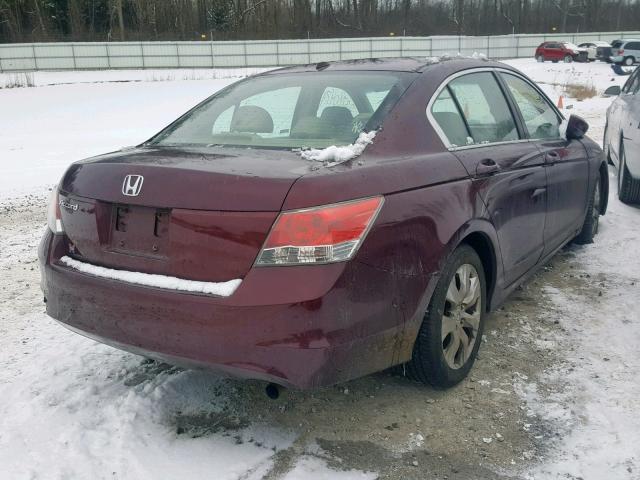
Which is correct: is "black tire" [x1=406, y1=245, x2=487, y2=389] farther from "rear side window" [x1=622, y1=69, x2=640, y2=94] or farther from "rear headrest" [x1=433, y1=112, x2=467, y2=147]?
"rear side window" [x1=622, y1=69, x2=640, y2=94]

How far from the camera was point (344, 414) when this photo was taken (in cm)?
291

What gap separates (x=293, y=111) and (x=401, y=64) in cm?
65

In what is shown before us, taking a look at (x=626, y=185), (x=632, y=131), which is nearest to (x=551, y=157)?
(x=632, y=131)

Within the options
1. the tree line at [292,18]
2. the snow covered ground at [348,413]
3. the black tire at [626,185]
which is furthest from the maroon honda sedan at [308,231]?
the tree line at [292,18]

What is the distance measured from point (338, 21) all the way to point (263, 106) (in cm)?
6216

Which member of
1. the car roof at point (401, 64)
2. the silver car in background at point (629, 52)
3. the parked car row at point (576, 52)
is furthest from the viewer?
the parked car row at point (576, 52)

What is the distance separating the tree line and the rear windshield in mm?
48761

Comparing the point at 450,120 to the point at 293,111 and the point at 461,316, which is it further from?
the point at 461,316

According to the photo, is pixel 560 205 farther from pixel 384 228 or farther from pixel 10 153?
pixel 10 153

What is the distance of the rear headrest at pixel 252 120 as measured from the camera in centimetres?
322

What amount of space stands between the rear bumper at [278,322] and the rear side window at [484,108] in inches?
48.6

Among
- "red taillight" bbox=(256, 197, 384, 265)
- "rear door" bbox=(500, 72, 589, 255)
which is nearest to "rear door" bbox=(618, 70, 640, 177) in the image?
"rear door" bbox=(500, 72, 589, 255)

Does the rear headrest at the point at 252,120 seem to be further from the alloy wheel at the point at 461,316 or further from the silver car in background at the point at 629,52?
the silver car in background at the point at 629,52

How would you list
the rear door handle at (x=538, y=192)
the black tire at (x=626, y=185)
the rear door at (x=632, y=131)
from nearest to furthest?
the rear door handle at (x=538, y=192)
the rear door at (x=632, y=131)
the black tire at (x=626, y=185)
